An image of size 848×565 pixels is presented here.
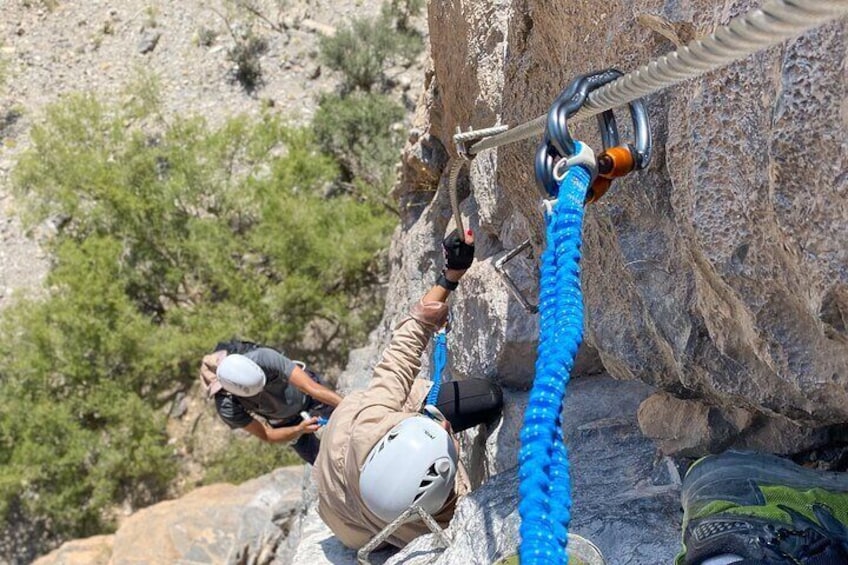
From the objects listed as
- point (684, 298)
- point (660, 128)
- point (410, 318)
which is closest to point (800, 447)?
point (684, 298)

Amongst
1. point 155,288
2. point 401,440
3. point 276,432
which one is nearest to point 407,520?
point 401,440

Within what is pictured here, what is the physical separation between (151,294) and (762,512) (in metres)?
12.5

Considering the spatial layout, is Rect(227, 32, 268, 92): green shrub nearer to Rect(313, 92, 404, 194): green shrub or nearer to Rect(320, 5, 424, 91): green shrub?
Rect(320, 5, 424, 91): green shrub

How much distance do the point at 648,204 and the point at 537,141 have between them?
0.62m

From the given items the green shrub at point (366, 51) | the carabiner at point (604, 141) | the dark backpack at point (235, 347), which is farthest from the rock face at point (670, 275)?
the green shrub at point (366, 51)

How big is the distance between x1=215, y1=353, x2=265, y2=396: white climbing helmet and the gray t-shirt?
5.9 inches

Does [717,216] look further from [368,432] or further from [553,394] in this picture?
[368,432]

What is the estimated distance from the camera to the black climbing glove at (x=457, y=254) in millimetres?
3234

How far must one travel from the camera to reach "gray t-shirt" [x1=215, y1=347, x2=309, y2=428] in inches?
171

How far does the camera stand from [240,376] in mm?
4137

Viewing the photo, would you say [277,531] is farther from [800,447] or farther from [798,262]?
[798,262]

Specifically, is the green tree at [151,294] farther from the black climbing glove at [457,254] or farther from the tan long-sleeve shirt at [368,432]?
the tan long-sleeve shirt at [368,432]

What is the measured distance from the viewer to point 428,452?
2.72 metres

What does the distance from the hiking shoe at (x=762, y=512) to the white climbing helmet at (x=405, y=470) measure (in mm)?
990
